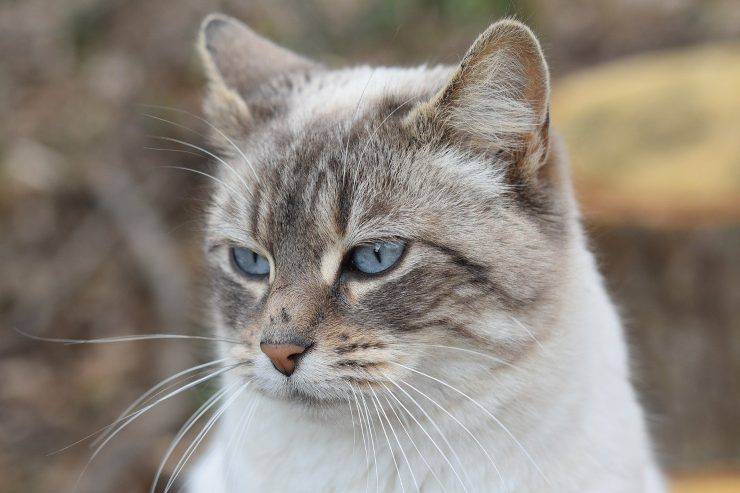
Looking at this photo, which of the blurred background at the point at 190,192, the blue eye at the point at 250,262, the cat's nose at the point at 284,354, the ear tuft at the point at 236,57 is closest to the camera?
the cat's nose at the point at 284,354

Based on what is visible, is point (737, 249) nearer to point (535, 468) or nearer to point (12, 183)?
point (535, 468)

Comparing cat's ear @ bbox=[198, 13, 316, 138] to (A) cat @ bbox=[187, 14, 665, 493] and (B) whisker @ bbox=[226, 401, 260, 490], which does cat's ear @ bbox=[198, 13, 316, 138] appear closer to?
(A) cat @ bbox=[187, 14, 665, 493]

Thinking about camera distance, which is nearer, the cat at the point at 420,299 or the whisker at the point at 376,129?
the cat at the point at 420,299

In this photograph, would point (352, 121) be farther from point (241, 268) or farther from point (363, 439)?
point (363, 439)

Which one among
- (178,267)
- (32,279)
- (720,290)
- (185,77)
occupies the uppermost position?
(185,77)

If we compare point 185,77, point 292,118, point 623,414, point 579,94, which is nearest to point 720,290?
point 579,94

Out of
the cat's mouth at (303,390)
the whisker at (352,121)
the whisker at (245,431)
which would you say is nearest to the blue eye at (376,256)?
the whisker at (352,121)

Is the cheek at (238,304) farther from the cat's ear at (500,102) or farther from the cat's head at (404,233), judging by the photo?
the cat's ear at (500,102)
